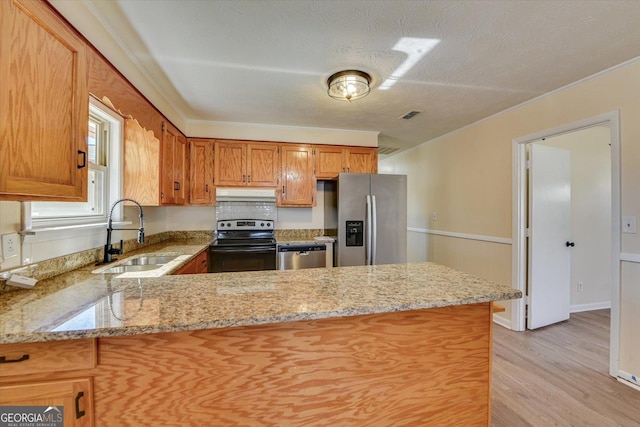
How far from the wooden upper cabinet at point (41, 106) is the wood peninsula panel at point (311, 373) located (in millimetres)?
706

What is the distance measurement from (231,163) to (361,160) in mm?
1760

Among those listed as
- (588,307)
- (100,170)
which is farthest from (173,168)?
(588,307)

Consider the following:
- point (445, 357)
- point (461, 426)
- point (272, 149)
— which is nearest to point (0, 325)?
point (445, 357)

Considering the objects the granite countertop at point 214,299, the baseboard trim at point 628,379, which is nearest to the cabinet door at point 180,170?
the granite countertop at point 214,299

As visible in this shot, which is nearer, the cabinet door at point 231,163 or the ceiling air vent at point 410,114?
the ceiling air vent at point 410,114

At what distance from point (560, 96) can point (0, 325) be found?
12.8 feet

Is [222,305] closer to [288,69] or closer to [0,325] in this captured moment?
[0,325]

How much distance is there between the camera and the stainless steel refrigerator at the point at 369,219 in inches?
128

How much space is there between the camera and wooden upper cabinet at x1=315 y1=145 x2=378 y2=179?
3695 millimetres

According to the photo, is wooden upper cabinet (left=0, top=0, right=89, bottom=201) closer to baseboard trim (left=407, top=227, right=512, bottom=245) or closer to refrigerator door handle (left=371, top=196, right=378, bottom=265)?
refrigerator door handle (left=371, top=196, right=378, bottom=265)

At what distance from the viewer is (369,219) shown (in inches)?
128

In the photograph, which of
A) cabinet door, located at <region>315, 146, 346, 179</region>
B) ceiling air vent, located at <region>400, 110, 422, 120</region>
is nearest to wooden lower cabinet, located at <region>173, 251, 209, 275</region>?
cabinet door, located at <region>315, 146, 346, 179</region>

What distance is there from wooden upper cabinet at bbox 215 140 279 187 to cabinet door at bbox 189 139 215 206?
0.09 m

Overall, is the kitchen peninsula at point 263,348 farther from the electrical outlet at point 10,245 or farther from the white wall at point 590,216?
the white wall at point 590,216
